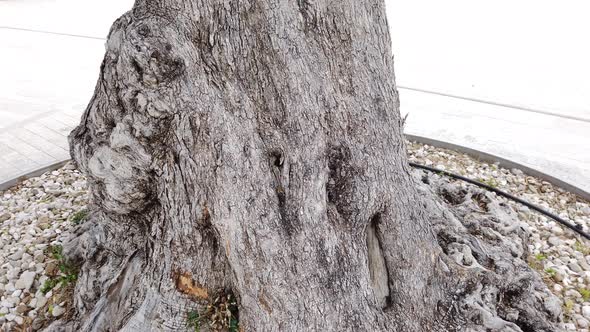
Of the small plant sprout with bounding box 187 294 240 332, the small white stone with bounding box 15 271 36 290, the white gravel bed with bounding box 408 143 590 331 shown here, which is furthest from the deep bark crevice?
the small white stone with bounding box 15 271 36 290

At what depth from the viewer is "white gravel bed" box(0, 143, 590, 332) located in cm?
270

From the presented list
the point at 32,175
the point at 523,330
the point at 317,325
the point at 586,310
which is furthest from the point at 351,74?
the point at 32,175

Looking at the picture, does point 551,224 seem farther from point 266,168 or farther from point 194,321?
point 194,321

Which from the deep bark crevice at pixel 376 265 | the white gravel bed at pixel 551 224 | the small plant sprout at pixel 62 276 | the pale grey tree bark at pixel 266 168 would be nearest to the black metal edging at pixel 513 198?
the white gravel bed at pixel 551 224

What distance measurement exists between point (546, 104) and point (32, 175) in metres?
5.63

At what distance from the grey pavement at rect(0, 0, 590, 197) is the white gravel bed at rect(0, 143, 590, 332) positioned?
31 cm

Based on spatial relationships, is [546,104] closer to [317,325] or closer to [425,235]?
[425,235]

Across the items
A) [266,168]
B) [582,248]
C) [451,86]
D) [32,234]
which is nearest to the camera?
[266,168]

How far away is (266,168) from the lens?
6.01 feet

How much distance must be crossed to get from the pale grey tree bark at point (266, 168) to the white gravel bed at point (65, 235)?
873 millimetres

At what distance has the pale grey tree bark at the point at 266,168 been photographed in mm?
1796

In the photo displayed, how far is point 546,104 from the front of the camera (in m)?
5.66

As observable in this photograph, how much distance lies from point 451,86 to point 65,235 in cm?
516

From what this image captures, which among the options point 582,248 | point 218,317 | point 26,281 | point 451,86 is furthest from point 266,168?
point 451,86
